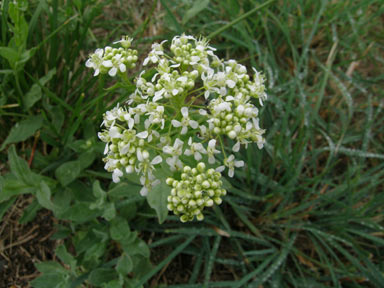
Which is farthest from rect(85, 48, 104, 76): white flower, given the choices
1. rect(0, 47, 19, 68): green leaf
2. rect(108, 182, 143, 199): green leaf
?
rect(108, 182, 143, 199): green leaf

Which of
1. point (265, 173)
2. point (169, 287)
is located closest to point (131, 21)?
point (265, 173)

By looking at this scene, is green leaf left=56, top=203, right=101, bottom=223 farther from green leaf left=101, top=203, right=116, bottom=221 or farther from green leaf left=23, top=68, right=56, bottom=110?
green leaf left=23, top=68, right=56, bottom=110

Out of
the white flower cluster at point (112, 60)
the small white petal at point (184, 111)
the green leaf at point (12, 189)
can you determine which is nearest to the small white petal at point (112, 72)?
the white flower cluster at point (112, 60)

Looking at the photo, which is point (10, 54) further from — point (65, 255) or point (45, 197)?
point (65, 255)

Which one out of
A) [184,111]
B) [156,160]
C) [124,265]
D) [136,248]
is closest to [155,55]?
[184,111]

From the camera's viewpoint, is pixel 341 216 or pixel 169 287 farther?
pixel 341 216

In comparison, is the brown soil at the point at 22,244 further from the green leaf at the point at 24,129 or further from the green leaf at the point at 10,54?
the green leaf at the point at 10,54

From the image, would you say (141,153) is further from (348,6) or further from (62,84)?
(348,6)
